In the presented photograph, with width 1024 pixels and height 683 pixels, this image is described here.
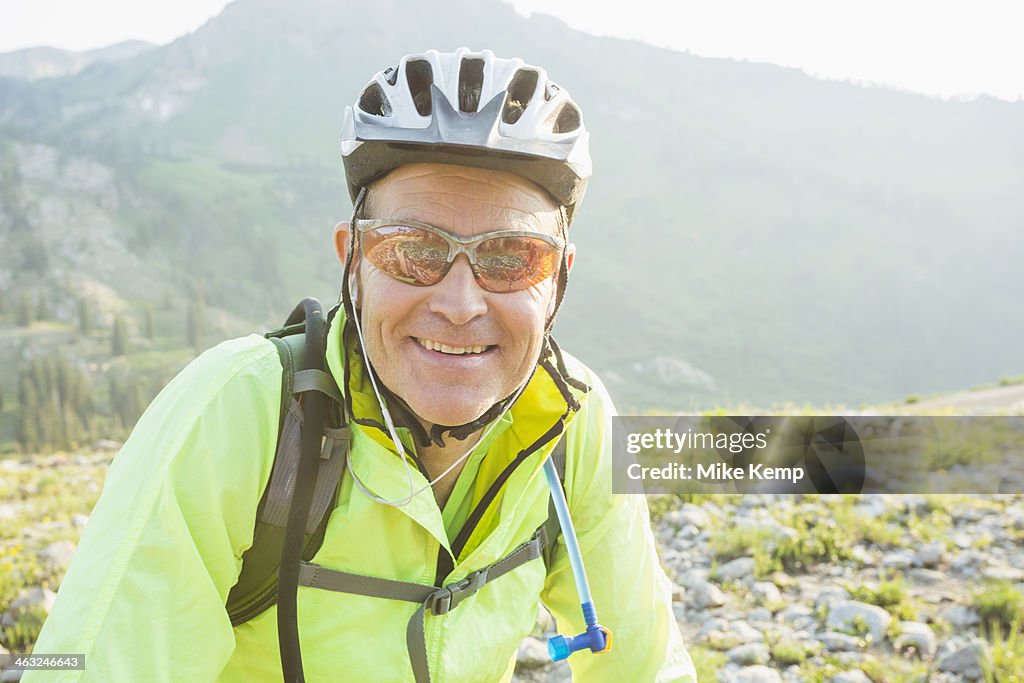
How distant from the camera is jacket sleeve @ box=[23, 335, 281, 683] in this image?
6.22 ft

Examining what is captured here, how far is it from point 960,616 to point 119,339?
181 metres

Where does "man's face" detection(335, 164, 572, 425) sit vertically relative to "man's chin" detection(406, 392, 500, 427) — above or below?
above

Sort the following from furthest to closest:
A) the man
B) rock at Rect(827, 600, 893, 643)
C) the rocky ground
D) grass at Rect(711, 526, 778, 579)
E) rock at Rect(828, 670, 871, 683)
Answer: grass at Rect(711, 526, 778, 579), rock at Rect(827, 600, 893, 643), the rocky ground, rock at Rect(828, 670, 871, 683), the man

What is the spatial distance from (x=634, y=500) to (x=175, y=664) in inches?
70.1

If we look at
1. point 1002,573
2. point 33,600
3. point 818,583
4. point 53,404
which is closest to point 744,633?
point 818,583

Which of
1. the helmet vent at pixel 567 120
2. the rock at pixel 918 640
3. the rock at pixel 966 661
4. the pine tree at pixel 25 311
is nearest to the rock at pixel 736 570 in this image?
the rock at pixel 918 640

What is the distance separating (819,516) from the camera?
723 cm

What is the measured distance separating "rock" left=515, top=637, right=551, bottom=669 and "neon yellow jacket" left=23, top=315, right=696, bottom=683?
1.93m

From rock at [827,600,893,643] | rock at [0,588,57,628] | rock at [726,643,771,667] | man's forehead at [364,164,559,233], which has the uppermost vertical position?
man's forehead at [364,164,559,233]

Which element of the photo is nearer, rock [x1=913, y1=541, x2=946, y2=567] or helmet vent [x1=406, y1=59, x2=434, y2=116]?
helmet vent [x1=406, y1=59, x2=434, y2=116]

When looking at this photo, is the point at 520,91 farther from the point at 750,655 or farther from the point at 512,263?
the point at 750,655

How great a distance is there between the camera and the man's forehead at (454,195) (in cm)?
262

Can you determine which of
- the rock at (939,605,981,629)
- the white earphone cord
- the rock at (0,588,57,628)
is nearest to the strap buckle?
the white earphone cord

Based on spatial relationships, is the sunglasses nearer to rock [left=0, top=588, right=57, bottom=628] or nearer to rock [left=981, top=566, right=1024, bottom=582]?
rock [left=0, top=588, right=57, bottom=628]
